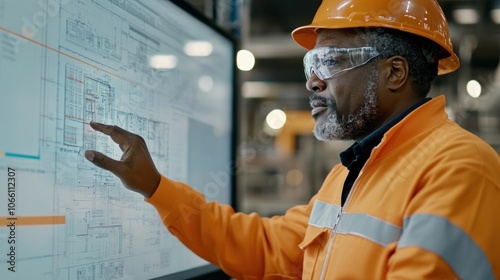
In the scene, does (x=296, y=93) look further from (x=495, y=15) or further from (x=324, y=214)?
(x=324, y=214)

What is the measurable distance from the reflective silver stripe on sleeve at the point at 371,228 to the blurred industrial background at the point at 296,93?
121 inches

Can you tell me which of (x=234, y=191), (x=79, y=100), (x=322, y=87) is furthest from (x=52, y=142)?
(x=234, y=191)

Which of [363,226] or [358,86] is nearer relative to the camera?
[363,226]

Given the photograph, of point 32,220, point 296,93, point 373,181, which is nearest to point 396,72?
point 373,181

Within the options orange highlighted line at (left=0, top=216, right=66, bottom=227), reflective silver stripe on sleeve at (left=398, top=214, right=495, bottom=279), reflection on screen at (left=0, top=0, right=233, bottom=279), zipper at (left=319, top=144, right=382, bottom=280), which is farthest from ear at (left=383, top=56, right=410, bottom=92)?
orange highlighted line at (left=0, top=216, right=66, bottom=227)

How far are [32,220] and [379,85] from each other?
2.91 feet

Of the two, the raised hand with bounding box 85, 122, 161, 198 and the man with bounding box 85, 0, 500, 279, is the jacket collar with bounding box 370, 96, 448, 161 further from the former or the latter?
the raised hand with bounding box 85, 122, 161, 198

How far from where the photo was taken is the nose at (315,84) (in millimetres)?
1553

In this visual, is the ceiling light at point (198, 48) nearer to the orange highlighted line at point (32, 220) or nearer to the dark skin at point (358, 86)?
the dark skin at point (358, 86)

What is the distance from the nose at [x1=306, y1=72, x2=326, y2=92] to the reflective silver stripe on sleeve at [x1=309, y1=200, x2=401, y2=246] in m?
0.30

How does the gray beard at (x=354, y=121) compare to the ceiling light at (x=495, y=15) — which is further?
the ceiling light at (x=495, y=15)

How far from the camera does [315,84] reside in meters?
1.56

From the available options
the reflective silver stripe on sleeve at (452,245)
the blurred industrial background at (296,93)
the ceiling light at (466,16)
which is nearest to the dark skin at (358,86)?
the reflective silver stripe on sleeve at (452,245)

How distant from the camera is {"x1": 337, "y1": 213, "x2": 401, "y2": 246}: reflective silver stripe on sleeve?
1226 mm
